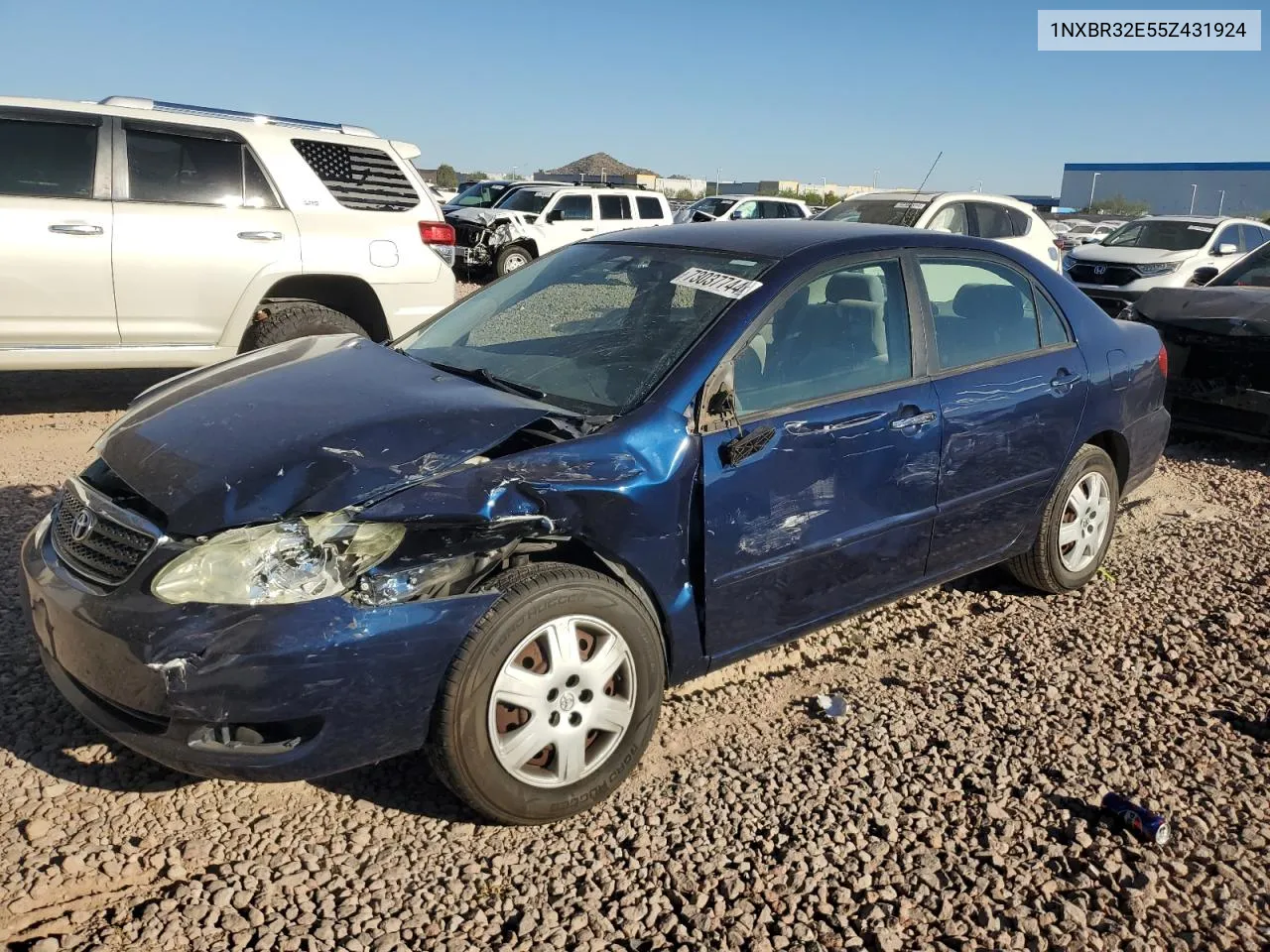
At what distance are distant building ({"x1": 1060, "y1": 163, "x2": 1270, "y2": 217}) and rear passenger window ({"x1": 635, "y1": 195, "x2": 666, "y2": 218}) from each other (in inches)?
2084

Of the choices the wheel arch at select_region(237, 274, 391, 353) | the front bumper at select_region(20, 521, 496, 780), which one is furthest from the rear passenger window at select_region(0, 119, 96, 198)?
the front bumper at select_region(20, 521, 496, 780)

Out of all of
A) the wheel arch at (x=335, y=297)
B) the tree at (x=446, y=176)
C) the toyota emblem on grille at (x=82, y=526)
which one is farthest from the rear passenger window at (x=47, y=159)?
the tree at (x=446, y=176)

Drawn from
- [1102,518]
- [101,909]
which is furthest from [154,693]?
[1102,518]

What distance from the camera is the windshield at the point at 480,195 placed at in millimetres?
20375

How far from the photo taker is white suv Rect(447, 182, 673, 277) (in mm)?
17422

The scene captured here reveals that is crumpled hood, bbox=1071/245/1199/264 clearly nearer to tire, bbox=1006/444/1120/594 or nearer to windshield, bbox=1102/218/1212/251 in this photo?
windshield, bbox=1102/218/1212/251

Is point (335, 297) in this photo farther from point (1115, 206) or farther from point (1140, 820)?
point (1115, 206)

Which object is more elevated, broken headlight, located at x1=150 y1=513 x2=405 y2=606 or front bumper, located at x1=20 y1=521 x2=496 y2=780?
broken headlight, located at x1=150 y1=513 x2=405 y2=606

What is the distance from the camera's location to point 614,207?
63.6ft

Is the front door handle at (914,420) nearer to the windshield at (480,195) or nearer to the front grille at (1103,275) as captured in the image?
the front grille at (1103,275)

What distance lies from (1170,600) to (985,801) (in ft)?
7.05

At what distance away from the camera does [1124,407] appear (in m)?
4.59

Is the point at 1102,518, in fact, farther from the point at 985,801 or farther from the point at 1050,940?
the point at 1050,940

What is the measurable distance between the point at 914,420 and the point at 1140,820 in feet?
4.79
